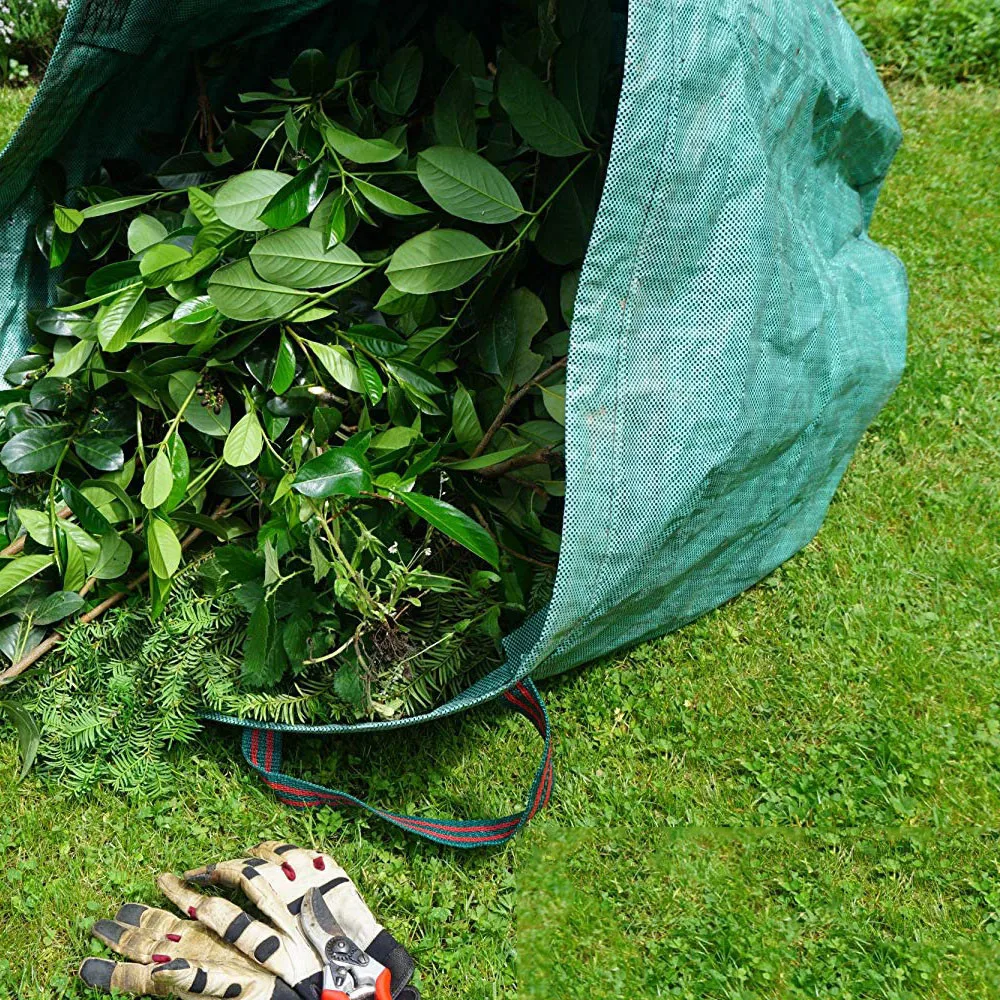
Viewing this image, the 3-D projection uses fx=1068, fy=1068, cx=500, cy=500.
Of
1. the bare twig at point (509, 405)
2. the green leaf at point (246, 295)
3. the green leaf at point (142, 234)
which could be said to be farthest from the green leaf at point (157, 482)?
the bare twig at point (509, 405)

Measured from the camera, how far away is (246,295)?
153 cm

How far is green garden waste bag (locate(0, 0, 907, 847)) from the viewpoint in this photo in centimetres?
118

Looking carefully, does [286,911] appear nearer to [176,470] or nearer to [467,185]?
[176,470]

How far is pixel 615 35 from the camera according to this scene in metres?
1.74

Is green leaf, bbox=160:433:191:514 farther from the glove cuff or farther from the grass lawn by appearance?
the glove cuff

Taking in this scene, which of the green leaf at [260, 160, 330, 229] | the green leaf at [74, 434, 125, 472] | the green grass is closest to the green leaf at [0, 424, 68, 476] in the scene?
the green leaf at [74, 434, 125, 472]

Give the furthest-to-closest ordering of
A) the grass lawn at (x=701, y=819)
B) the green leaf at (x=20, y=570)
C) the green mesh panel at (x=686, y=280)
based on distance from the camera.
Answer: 1. the green leaf at (x=20, y=570)
2. the grass lawn at (x=701, y=819)
3. the green mesh panel at (x=686, y=280)

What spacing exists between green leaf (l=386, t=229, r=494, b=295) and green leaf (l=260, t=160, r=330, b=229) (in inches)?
6.6

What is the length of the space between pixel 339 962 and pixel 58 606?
0.66m

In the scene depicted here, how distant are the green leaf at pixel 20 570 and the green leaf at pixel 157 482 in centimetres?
19

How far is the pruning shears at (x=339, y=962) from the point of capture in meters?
1.34

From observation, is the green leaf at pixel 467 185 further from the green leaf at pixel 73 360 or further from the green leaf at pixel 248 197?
the green leaf at pixel 73 360

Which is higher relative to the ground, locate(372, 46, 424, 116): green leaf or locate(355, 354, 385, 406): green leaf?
locate(372, 46, 424, 116): green leaf

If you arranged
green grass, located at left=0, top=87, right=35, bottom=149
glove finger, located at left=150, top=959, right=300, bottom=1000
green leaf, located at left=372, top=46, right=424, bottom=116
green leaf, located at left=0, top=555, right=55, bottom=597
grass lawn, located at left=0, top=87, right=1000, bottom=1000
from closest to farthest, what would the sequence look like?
glove finger, located at left=150, top=959, right=300, bottom=1000, grass lawn, located at left=0, top=87, right=1000, bottom=1000, green leaf, located at left=0, top=555, right=55, bottom=597, green leaf, located at left=372, top=46, right=424, bottom=116, green grass, located at left=0, top=87, right=35, bottom=149
